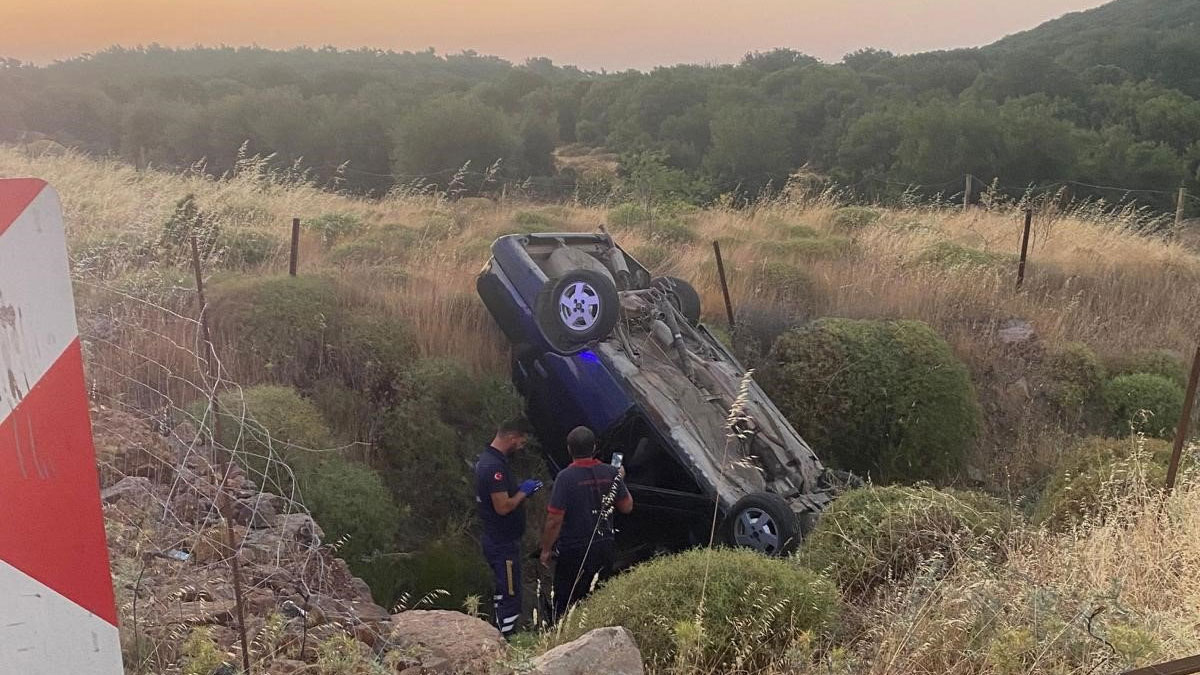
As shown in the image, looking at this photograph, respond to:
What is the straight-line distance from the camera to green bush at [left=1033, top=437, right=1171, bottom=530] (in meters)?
5.00

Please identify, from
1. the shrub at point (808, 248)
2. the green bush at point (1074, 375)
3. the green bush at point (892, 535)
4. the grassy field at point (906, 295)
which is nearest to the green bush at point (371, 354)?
the grassy field at point (906, 295)

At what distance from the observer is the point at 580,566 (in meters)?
5.63

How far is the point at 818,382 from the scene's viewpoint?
8.24 m

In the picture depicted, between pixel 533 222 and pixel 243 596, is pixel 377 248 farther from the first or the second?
pixel 243 596

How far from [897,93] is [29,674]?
126 feet

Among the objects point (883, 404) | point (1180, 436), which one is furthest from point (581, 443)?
point (883, 404)

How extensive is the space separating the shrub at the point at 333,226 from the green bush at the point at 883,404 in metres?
5.77

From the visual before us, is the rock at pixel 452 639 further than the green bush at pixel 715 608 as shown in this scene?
Yes

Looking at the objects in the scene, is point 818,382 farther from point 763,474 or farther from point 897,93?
point 897,93

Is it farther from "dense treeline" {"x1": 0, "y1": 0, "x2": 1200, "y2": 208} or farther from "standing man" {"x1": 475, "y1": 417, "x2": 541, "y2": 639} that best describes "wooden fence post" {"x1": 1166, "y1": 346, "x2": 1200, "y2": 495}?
"dense treeline" {"x1": 0, "y1": 0, "x2": 1200, "y2": 208}

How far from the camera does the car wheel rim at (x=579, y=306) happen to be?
6332 millimetres

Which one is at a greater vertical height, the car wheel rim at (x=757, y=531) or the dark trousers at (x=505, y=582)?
the car wheel rim at (x=757, y=531)

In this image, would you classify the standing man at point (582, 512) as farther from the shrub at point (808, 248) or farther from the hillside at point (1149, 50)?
the hillside at point (1149, 50)

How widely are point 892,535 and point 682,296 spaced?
12.4ft
